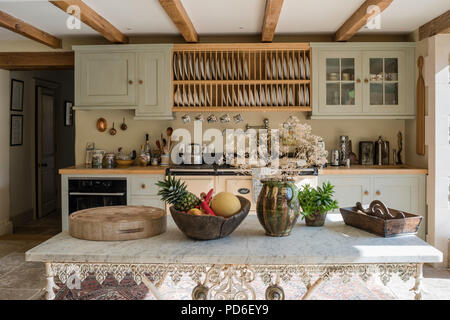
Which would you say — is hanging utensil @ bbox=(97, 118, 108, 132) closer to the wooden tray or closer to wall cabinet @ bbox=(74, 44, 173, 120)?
wall cabinet @ bbox=(74, 44, 173, 120)

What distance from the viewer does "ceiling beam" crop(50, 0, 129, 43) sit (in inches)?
142

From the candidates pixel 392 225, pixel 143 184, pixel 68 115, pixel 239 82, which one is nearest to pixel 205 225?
pixel 392 225

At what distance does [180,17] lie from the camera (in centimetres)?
404

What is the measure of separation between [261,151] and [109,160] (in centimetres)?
342

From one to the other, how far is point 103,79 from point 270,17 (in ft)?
6.90

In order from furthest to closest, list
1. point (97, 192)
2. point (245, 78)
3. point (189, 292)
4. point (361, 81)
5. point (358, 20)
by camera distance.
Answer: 1. point (245, 78)
2. point (361, 81)
3. point (97, 192)
4. point (358, 20)
5. point (189, 292)

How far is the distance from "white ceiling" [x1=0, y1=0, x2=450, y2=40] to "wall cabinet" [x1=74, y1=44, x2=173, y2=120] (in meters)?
0.27

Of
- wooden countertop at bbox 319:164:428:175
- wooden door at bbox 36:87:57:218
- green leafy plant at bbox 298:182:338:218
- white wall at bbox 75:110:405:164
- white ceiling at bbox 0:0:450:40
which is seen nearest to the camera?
green leafy plant at bbox 298:182:338:218

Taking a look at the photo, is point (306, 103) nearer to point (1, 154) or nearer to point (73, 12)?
point (73, 12)

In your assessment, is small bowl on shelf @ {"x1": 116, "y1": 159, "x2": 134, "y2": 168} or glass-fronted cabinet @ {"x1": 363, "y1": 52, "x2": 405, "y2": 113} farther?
small bowl on shelf @ {"x1": 116, "y1": 159, "x2": 134, "y2": 168}

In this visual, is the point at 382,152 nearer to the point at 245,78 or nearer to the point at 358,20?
the point at 358,20

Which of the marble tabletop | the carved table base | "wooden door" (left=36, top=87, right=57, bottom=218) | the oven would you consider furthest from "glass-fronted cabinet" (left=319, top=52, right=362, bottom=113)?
"wooden door" (left=36, top=87, right=57, bottom=218)
